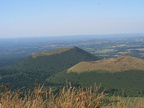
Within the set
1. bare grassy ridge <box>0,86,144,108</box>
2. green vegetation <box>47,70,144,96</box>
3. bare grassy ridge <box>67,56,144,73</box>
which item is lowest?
green vegetation <box>47,70,144,96</box>

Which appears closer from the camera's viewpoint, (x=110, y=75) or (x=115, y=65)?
(x=110, y=75)

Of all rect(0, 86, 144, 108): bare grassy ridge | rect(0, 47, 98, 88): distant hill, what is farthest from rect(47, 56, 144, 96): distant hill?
rect(0, 86, 144, 108): bare grassy ridge

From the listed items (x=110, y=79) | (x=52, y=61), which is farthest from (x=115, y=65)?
(x=52, y=61)

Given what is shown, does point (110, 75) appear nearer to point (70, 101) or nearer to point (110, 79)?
point (110, 79)

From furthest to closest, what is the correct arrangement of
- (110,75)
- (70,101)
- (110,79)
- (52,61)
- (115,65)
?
(52,61)
(115,65)
(110,75)
(110,79)
(70,101)

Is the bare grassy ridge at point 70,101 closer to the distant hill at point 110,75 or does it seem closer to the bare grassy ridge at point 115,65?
the distant hill at point 110,75

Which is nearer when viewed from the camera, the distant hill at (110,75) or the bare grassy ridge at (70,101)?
the bare grassy ridge at (70,101)

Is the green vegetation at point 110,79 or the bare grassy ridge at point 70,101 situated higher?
the bare grassy ridge at point 70,101

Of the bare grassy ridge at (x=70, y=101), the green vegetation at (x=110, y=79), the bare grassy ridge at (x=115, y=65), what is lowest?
the green vegetation at (x=110, y=79)

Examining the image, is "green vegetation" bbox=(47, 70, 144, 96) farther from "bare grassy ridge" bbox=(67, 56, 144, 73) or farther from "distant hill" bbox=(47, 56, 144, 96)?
"bare grassy ridge" bbox=(67, 56, 144, 73)

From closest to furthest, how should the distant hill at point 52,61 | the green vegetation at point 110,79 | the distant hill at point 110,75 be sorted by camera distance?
the green vegetation at point 110,79 < the distant hill at point 110,75 < the distant hill at point 52,61

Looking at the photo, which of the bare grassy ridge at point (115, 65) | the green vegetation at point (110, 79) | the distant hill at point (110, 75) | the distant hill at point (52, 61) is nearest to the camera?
the green vegetation at point (110, 79)

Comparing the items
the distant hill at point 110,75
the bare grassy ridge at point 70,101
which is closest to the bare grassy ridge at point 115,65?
the distant hill at point 110,75
